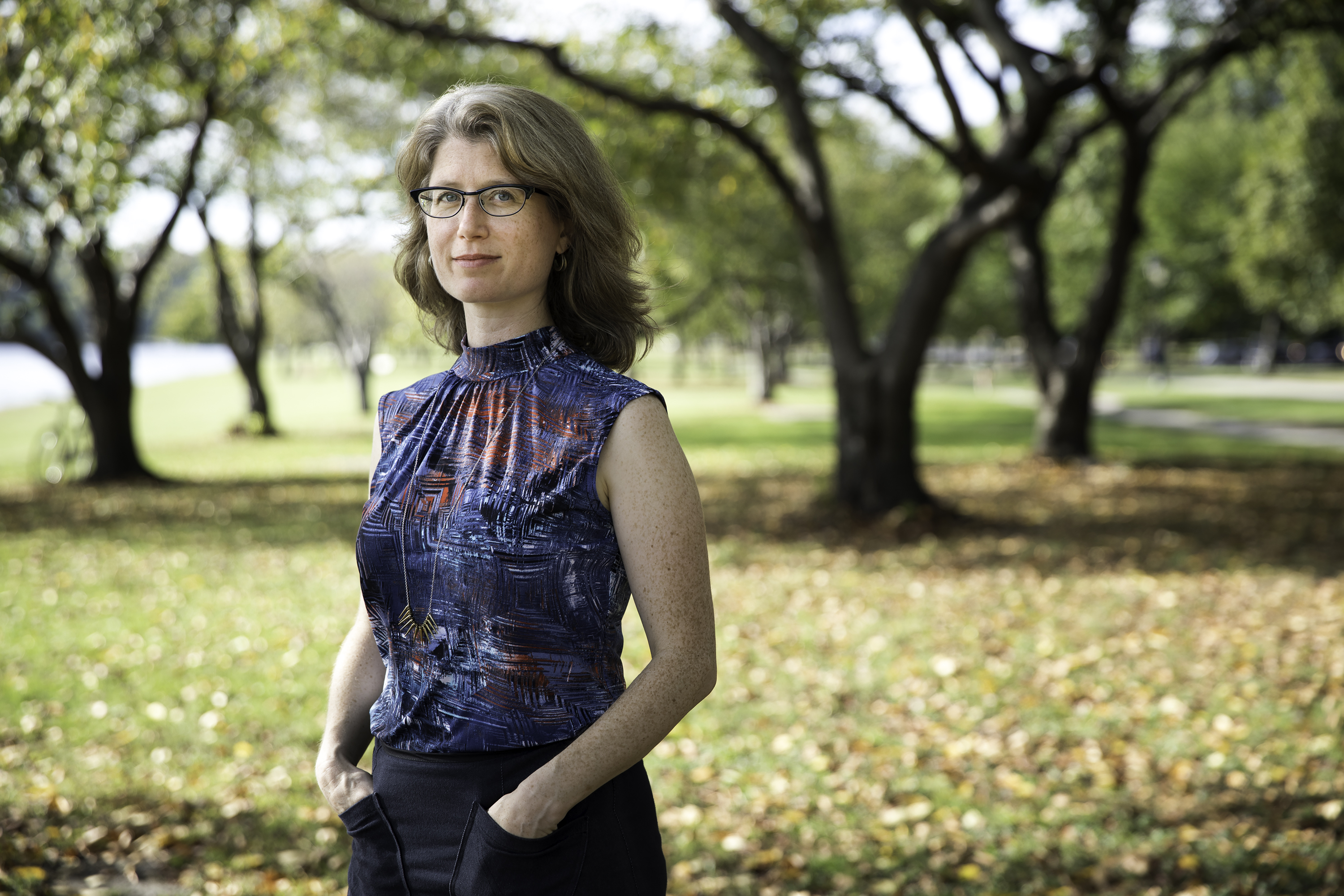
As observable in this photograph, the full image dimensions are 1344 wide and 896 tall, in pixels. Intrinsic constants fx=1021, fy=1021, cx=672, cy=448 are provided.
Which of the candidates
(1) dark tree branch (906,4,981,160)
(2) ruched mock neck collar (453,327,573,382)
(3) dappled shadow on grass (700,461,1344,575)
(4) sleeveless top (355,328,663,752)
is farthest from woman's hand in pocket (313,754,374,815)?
(1) dark tree branch (906,4,981,160)

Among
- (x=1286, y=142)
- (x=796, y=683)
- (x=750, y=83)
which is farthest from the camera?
(x=1286, y=142)

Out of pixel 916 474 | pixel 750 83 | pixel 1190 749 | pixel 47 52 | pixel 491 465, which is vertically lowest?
pixel 1190 749

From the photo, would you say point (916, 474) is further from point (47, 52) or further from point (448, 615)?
point (448, 615)

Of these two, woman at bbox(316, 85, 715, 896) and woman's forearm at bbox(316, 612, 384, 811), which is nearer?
woman at bbox(316, 85, 715, 896)

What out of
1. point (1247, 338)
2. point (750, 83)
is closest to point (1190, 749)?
point (750, 83)

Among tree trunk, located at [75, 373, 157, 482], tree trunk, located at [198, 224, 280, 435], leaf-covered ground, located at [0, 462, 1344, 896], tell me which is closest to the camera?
leaf-covered ground, located at [0, 462, 1344, 896]

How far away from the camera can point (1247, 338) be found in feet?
217

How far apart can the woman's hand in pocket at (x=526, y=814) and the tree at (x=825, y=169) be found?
9434 millimetres

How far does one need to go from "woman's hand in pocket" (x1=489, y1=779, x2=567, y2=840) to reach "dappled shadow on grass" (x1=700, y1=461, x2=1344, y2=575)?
8597 millimetres

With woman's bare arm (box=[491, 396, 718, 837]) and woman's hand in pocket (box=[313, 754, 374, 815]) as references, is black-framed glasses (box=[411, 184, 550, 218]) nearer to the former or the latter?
woman's bare arm (box=[491, 396, 718, 837])

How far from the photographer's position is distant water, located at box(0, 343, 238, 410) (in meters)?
17.7

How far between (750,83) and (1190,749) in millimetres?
9853

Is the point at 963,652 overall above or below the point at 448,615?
below

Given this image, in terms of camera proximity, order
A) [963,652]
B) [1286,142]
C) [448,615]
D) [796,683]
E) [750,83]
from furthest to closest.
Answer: [1286,142] → [750,83] → [963,652] → [796,683] → [448,615]
